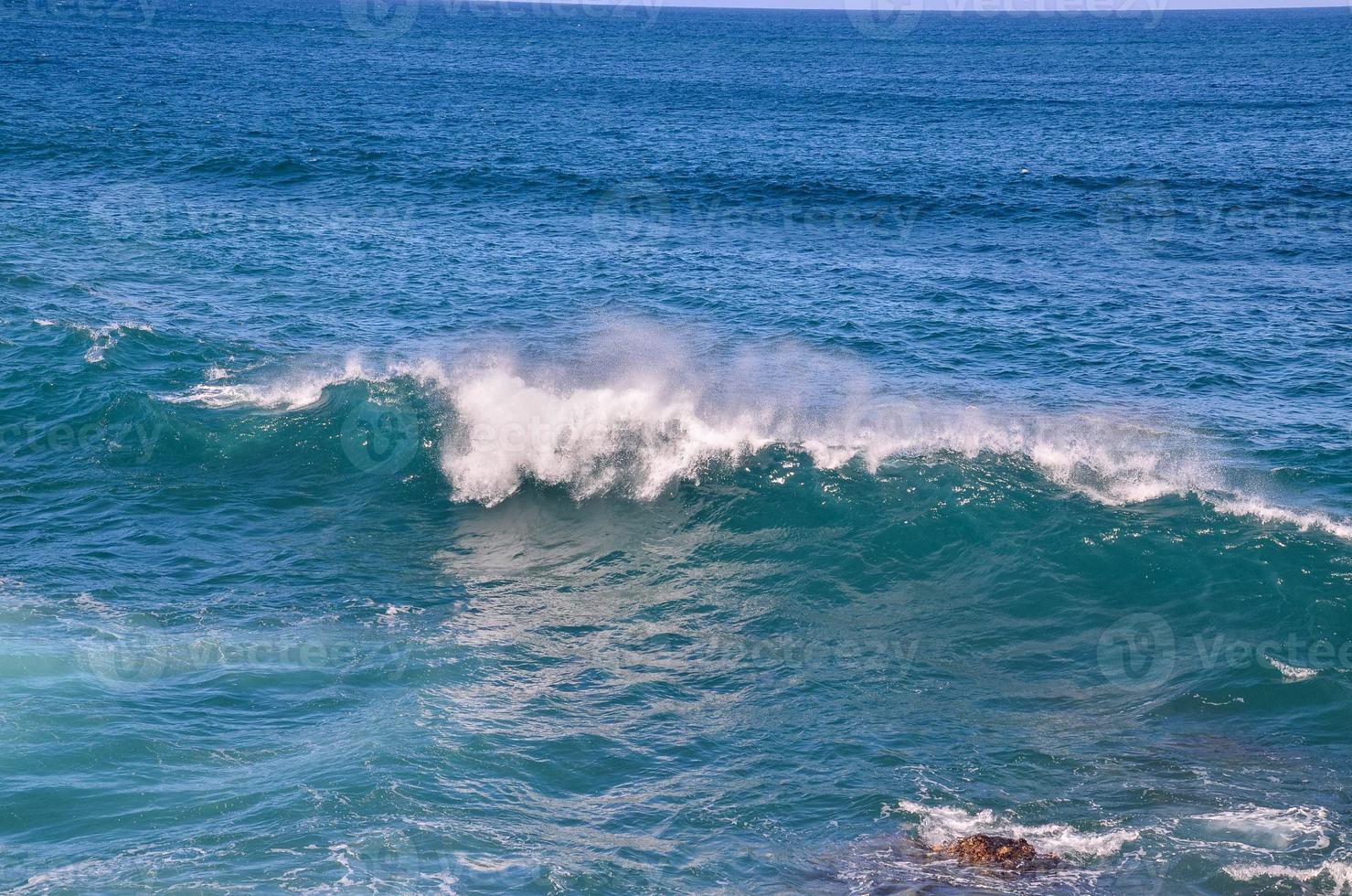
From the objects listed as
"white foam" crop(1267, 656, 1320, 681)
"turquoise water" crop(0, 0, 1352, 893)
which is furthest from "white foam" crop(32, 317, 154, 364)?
"white foam" crop(1267, 656, 1320, 681)

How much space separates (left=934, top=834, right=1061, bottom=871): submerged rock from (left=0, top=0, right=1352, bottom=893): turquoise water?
35cm

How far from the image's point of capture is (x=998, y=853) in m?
15.5

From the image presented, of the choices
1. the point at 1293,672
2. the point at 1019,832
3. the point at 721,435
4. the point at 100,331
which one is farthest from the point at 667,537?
the point at 100,331

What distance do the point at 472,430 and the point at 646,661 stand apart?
35.2ft

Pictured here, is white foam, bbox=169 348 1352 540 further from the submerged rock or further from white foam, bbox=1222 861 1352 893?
the submerged rock

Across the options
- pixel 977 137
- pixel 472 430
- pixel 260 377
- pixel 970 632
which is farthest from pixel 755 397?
pixel 977 137

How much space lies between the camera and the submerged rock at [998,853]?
15328 millimetres

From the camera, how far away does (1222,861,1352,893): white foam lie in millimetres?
15109

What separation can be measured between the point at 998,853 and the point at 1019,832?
0.96m

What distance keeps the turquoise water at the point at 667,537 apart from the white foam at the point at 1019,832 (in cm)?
8

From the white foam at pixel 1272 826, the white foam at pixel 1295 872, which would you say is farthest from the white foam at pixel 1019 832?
the white foam at pixel 1295 872

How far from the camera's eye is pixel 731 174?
6400 centimetres

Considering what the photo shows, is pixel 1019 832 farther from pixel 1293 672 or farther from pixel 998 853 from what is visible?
pixel 1293 672

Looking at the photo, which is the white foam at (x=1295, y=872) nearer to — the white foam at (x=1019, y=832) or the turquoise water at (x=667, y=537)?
the turquoise water at (x=667, y=537)
